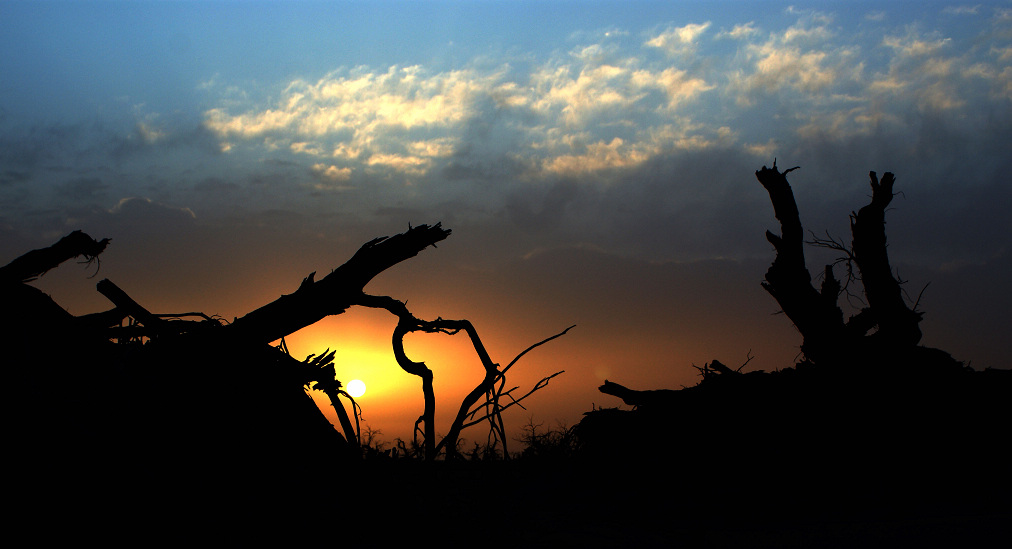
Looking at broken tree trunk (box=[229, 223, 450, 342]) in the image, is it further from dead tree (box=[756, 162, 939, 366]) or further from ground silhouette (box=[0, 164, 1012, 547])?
dead tree (box=[756, 162, 939, 366])

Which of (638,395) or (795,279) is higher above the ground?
(795,279)

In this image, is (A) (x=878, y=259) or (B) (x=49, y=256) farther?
(A) (x=878, y=259)

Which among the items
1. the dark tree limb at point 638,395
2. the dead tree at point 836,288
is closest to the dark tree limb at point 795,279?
the dead tree at point 836,288

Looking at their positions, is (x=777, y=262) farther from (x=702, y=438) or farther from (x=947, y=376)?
(x=702, y=438)

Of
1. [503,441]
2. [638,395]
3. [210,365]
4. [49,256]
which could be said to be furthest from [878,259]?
[49,256]

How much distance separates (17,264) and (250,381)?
1788 mm

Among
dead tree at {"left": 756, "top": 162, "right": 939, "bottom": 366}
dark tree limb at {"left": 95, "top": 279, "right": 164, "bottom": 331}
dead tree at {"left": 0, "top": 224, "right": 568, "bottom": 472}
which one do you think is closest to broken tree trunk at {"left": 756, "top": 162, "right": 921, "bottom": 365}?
dead tree at {"left": 756, "top": 162, "right": 939, "bottom": 366}

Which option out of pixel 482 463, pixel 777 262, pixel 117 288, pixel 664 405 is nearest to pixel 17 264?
pixel 117 288

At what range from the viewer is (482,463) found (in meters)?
9.18

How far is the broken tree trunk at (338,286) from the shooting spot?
149 inches

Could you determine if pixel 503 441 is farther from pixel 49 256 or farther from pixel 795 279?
pixel 795 279

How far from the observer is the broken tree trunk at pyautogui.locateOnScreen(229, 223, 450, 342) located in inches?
149

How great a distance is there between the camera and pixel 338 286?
3830mm

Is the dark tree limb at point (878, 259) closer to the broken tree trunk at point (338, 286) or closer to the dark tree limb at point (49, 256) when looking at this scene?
the broken tree trunk at point (338, 286)
